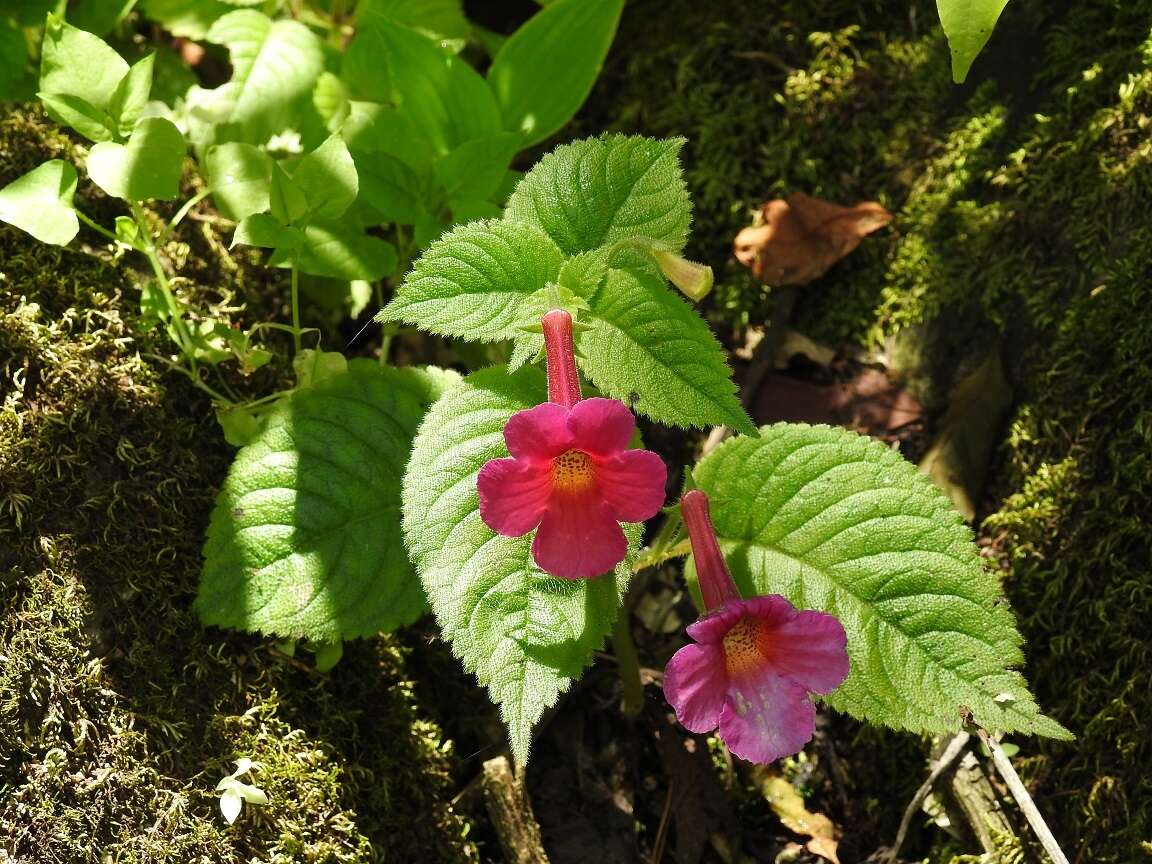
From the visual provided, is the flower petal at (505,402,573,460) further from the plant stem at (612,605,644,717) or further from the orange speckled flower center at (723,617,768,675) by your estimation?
the plant stem at (612,605,644,717)

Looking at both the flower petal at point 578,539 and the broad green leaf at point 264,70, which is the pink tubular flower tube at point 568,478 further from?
the broad green leaf at point 264,70

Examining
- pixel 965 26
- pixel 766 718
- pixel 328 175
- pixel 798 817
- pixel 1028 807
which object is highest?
pixel 965 26

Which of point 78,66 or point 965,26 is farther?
point 78,66

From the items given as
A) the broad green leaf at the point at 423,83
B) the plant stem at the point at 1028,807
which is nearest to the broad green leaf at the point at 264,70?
the broad green leaf at the point at 423,83

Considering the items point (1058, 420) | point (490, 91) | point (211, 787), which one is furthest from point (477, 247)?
point (1058, 420)

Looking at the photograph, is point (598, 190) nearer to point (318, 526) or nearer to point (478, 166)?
point (478, 166)

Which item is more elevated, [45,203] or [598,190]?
[598,190]

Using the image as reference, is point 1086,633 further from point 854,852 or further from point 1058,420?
point 854,852

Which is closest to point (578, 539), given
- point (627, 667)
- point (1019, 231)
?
point (627, 667)
